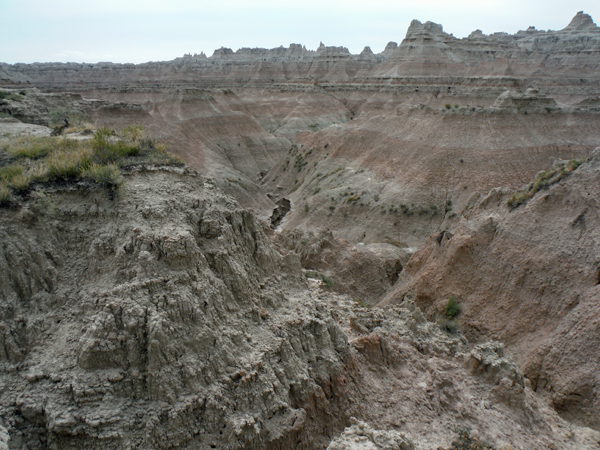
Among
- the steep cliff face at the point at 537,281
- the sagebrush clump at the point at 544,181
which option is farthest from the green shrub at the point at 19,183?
the sagebrush clump at the point at 544,181

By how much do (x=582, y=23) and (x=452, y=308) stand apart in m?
125

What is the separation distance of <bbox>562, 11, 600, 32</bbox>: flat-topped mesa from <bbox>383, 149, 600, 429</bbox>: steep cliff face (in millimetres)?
117200

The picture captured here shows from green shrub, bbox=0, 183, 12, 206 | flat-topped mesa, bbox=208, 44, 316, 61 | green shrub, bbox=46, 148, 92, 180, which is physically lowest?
green shrub, bbox=0, 183, 12, 206

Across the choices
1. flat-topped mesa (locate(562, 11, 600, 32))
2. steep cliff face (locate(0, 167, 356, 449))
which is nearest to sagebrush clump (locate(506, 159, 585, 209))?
steep cliff face (locate(0, 167, 356, 449))

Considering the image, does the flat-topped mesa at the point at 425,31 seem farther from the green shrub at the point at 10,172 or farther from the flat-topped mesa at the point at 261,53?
the green shrub at the point at 10,172

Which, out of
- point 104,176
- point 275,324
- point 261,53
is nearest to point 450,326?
point 275,324

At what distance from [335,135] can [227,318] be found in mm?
37657

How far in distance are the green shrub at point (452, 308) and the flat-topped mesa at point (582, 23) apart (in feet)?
395

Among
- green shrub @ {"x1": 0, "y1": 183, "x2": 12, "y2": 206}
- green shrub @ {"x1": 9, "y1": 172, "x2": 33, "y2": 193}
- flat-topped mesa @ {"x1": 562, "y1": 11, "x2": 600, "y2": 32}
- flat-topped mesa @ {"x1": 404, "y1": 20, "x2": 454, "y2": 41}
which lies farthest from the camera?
flat-topped mesa @ {"x1": 562, "y1": 11, "x2": 600, "y2": 32}

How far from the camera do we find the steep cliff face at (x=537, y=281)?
1287 cm

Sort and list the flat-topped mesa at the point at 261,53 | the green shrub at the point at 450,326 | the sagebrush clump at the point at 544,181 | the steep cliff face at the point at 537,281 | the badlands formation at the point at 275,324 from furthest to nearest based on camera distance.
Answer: the flat-topped mesa at the point at 261,53 < the sagebrush clump at the point at 544,181 < the green shrub at the point at 450,326 < the steep cliff face at the point at 537,281 < the badlands formation at the point at 275,324

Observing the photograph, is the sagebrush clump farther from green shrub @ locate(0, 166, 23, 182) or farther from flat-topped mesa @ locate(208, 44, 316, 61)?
flat-topped mesa @ locate(208, 44, 316, 61)

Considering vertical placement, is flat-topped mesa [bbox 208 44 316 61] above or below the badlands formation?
above

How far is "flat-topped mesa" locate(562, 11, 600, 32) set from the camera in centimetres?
10756
